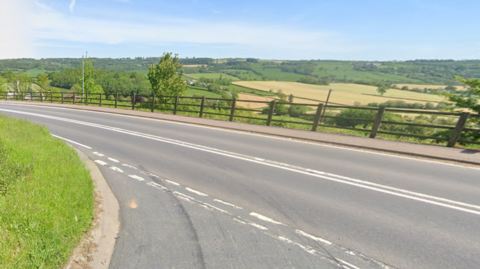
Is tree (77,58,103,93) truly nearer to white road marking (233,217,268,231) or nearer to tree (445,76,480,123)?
white road marking (233,217,268,231)

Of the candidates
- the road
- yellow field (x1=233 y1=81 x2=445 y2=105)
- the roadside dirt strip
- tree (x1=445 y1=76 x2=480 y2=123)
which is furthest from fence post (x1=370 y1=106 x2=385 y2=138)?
yellow field (x1=233 y1=81 x2=445 y2=105)

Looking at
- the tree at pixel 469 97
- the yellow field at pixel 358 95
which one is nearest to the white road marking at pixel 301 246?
the tree at pixel 469 97

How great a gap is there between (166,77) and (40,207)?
952 inches

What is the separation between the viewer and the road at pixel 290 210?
280 cm

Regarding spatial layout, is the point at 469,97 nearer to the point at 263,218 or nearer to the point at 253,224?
the point at 263,218

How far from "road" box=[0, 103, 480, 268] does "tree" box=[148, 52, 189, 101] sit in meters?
19.0

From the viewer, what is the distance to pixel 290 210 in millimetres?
3832

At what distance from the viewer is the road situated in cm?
280

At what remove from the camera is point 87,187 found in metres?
3.91

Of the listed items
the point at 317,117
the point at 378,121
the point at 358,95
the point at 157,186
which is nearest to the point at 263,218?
the point at 157,186

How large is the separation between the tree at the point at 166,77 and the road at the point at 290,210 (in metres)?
19.0

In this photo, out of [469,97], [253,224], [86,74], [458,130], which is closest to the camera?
[253,224]

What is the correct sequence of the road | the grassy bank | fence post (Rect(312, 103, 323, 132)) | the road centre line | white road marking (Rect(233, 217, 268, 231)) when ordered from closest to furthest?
the grassy bank, the road, white road marking (Rect(233, 217, 268, 231)), the road centre line, fence post (Rect(312, 103, 323, 132))

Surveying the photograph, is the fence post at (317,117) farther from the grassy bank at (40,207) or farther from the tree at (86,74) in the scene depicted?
the tree at (86,74)
